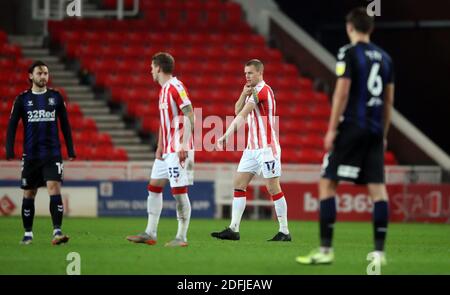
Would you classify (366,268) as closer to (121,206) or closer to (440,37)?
(121,206)

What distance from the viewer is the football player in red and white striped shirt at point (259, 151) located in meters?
12.5

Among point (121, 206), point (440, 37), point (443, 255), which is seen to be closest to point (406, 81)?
point (440, 37)

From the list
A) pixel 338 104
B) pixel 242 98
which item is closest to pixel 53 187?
pixel 242 98

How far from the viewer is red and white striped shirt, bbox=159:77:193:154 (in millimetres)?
11039

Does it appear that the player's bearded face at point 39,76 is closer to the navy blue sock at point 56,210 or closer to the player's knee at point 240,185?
the navy blue sock at point 56,210

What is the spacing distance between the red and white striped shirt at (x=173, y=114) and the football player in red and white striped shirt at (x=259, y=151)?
1514mm

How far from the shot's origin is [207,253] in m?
10.5

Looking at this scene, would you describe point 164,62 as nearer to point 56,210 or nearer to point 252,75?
point 252,75

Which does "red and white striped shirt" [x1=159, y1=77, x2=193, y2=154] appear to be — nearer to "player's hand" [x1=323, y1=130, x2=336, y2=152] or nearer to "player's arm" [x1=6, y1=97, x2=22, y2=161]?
"player's arm" [x1=6, y1=97, x2=22, y2=161]

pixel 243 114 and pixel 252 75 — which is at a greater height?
pixel 252 75

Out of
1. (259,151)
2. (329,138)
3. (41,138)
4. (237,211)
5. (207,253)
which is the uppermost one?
(329,138)

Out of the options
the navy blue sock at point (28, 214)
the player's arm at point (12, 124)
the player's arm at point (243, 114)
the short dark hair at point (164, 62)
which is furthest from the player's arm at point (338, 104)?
the navy blue sock at point (28, 214)

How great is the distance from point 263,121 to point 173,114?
181cm
